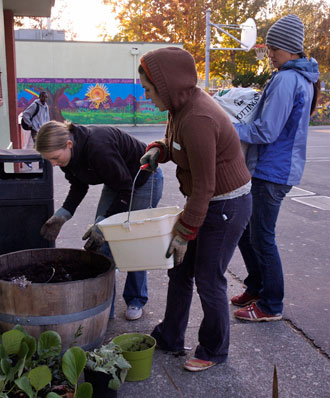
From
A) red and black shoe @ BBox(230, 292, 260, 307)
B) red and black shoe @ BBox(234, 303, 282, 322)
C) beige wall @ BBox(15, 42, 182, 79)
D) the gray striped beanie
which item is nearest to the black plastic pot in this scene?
red and black shoe @ BBox(234, 303, 282, 322)

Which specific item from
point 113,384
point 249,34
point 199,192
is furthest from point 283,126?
point 249,34

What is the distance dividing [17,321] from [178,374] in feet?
3.30

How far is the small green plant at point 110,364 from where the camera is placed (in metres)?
2.54

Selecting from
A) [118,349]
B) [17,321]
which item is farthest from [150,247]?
[17,321]

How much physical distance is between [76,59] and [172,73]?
2502cm

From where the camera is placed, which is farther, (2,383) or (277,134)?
(277,134)

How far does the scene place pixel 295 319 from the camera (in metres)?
3.81

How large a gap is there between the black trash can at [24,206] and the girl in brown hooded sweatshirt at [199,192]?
865 mm

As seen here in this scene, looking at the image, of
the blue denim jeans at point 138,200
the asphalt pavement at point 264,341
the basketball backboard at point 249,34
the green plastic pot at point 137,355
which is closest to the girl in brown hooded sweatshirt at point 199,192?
the asphalt pavement at point 264,341

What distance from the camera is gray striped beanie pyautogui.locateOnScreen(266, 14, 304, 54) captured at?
3416 millimetres

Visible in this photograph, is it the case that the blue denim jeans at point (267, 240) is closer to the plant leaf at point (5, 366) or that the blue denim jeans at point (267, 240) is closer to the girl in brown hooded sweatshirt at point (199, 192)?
the girl in brown hooded sweatshirt at point (199, 192)

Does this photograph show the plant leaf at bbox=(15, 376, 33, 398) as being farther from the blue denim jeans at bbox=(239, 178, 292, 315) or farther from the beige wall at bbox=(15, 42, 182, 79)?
the beige wall at bbox=(15, 42, 182, 79)

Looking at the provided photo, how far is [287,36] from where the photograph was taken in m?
3.42

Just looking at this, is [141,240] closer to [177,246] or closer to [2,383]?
[177,246]
